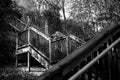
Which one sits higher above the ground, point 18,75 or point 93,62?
point 93,62

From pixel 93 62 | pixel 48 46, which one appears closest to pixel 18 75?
pixel 48 46

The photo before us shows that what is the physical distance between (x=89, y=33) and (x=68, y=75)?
46.5ft

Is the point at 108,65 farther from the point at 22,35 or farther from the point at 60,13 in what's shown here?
the point at 60,13

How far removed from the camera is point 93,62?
1.69 meters

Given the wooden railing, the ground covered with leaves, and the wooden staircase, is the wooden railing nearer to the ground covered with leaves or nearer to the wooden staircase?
the ground covered with leaves

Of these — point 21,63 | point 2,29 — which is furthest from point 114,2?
point 21,63

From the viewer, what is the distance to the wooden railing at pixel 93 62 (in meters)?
1.53

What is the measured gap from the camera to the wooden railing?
153 centimetres

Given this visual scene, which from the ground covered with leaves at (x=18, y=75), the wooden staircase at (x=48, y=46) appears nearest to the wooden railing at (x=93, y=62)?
the ground covered with leaves at (x=18, y=75)

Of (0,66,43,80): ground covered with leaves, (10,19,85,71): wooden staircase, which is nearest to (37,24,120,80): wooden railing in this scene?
(0,66,43,80): ground covered with leaves

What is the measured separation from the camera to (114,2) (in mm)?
10586

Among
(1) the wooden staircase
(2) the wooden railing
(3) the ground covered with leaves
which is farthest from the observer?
(1) the wooden staircase

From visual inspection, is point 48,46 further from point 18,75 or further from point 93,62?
point 93,62

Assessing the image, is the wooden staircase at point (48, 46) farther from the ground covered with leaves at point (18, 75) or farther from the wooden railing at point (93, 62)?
the wooden railing at point (93, 62)
